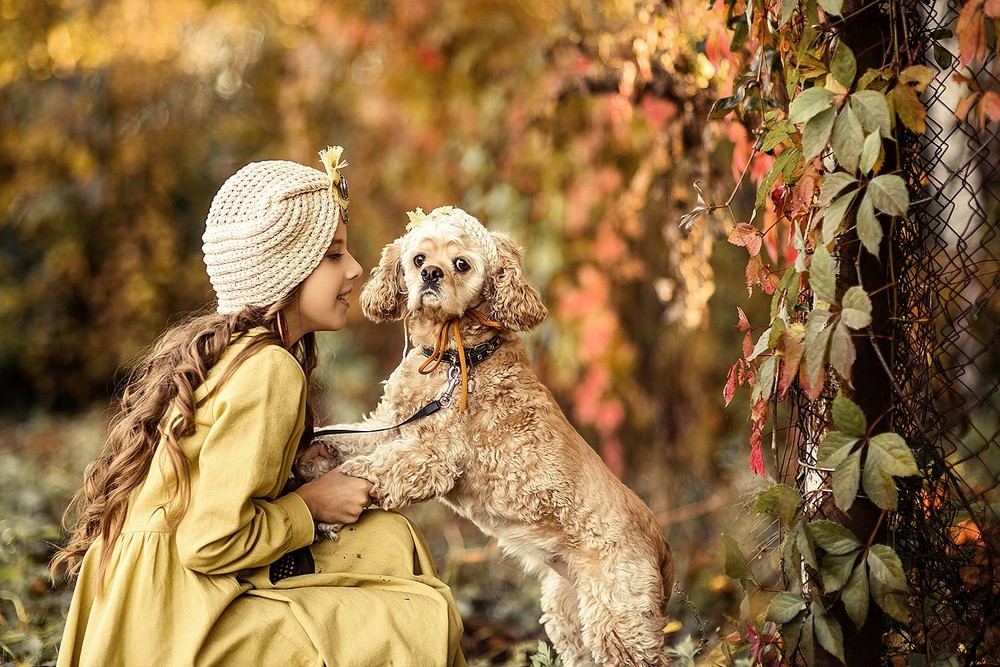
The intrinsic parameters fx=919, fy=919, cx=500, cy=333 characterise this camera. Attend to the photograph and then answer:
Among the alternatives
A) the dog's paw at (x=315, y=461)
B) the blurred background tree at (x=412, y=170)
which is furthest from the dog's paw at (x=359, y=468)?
the blurred background tree at (x=412, y=170)

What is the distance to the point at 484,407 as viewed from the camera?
8.13 feet

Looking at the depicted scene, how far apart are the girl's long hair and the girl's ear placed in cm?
22

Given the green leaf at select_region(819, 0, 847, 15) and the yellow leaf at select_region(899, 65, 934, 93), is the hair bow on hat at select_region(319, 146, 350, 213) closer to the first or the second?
the green leaf at select_region(819, 0, 847, 15)

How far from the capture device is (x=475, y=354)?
252cm

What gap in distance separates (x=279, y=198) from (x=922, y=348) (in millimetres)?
1660

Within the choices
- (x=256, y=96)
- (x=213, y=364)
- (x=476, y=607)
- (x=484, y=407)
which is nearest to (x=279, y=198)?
(x=213, y=364)

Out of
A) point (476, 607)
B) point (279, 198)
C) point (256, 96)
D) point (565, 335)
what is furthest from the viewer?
point (256, 96)

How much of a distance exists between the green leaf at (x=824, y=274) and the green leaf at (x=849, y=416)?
225 mm

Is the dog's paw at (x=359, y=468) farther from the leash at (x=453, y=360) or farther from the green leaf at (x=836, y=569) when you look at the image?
the green leaf at (x=836, y=569)

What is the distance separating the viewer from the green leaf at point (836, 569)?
2113 millimetres

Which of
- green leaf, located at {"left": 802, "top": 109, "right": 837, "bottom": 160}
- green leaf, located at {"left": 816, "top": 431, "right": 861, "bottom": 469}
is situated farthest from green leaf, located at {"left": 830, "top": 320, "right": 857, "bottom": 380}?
green leaf, located at {"left": 802, "top": 109, "right": 837, "bottom": 160}

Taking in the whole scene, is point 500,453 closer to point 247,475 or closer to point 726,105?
point 247,475

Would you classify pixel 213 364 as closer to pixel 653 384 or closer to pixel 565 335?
pixel 565 335

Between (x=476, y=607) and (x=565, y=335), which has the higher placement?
(x=565, y=335)
